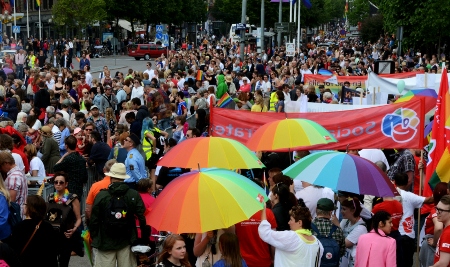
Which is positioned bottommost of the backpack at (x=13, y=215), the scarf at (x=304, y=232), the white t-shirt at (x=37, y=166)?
the white t-shirt at (x=37, y=166)

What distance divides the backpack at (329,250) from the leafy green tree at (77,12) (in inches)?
2291

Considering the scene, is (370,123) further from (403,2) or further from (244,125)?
(403,2)

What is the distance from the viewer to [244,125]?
40.1 ft

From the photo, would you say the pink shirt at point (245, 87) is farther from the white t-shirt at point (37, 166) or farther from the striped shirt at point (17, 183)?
the striped shirt at point (17, 183)

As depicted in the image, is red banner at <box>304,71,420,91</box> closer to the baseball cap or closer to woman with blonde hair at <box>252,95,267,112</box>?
woman with blonde hair at <box>252,95,267,112</box>

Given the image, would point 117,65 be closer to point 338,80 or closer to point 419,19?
point 419,19

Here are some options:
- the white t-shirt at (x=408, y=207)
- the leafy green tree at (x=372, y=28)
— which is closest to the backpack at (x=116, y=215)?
the white t-shirt at (x=408, y=207)

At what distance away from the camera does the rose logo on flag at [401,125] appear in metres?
11.0

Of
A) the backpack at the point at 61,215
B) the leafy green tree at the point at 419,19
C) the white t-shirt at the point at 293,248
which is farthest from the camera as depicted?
the leafy green tree at the point at 419,19

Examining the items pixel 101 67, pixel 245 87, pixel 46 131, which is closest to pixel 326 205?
pixel 46 131

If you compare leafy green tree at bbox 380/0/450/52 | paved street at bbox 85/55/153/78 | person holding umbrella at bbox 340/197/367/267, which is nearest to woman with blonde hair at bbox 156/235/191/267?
person holding umbrella at bbox 340/197/367/267

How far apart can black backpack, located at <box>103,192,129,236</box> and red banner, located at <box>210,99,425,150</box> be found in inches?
135

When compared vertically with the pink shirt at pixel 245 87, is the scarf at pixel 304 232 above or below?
above

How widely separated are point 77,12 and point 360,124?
182 feet
